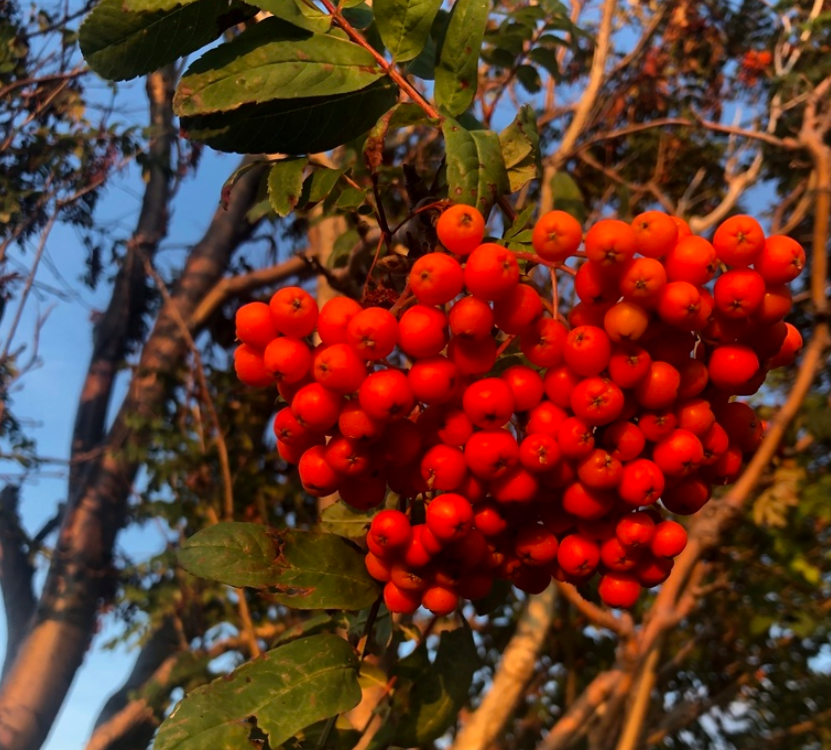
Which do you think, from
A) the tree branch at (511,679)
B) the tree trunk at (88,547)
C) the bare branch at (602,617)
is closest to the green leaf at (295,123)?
the bare branch at (602,617)

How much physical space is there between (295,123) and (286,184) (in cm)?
8

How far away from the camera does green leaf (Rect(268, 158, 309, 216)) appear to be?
2.98 ft

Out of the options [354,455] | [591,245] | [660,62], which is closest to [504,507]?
[354,455]

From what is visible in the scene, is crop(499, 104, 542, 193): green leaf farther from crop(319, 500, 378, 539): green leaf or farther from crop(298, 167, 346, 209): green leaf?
crop(319, 500, 378, 539): green leaf

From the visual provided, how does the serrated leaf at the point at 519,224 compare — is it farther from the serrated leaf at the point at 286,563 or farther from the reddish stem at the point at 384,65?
the serrated leaf at the point at 286,563

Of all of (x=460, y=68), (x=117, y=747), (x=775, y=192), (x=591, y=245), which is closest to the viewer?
(x=591, y=245)

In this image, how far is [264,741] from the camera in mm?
738

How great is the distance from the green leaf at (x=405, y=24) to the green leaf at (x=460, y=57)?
0.10 feet

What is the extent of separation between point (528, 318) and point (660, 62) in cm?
504

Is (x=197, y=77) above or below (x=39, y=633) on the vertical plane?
below

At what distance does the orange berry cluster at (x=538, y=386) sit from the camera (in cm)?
69

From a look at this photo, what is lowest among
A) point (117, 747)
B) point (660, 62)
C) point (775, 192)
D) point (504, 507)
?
point (504, 507)

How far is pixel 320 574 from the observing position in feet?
2.73

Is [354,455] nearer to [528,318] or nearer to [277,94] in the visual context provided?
[528,318]
